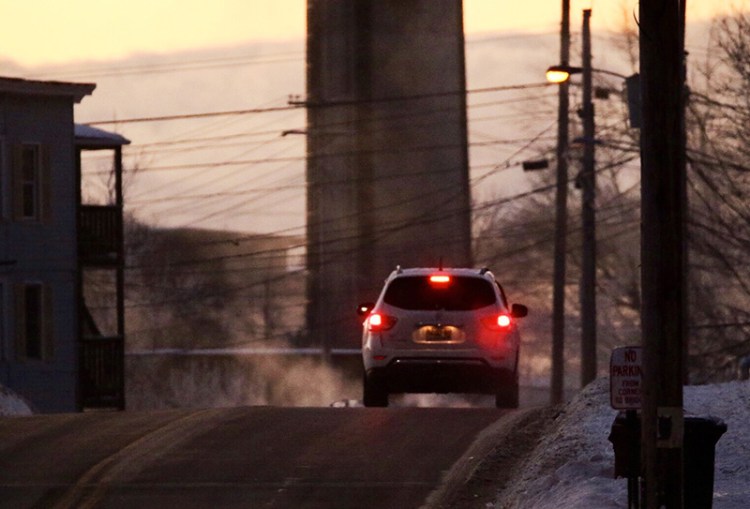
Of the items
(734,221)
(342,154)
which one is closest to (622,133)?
(734,221)

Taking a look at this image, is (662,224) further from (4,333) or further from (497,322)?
(4,333)

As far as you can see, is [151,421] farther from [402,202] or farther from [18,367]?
[402,202]

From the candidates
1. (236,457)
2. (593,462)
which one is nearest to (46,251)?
(236,457)

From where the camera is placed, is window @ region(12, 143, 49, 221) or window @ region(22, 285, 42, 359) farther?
window @ region(22, 285, 42, 359)

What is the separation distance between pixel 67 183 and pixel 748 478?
111 ft

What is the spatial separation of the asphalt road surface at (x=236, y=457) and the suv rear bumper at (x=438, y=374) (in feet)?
1.81

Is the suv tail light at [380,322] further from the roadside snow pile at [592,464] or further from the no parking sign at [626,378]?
the no parking sign at [626,378]

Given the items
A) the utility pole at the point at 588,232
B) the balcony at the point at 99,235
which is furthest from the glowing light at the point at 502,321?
the balcony at the point at 99,235

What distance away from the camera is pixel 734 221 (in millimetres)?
59406

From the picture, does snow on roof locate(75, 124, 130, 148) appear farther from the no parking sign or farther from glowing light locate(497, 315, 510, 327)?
the no parking sign

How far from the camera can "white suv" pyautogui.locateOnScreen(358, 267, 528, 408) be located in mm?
24031

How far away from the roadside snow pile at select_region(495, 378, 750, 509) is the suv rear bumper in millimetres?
3381

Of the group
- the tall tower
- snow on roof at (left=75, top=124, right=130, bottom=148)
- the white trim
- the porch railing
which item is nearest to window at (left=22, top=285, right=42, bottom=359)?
the white trim

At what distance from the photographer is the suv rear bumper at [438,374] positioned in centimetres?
2397
